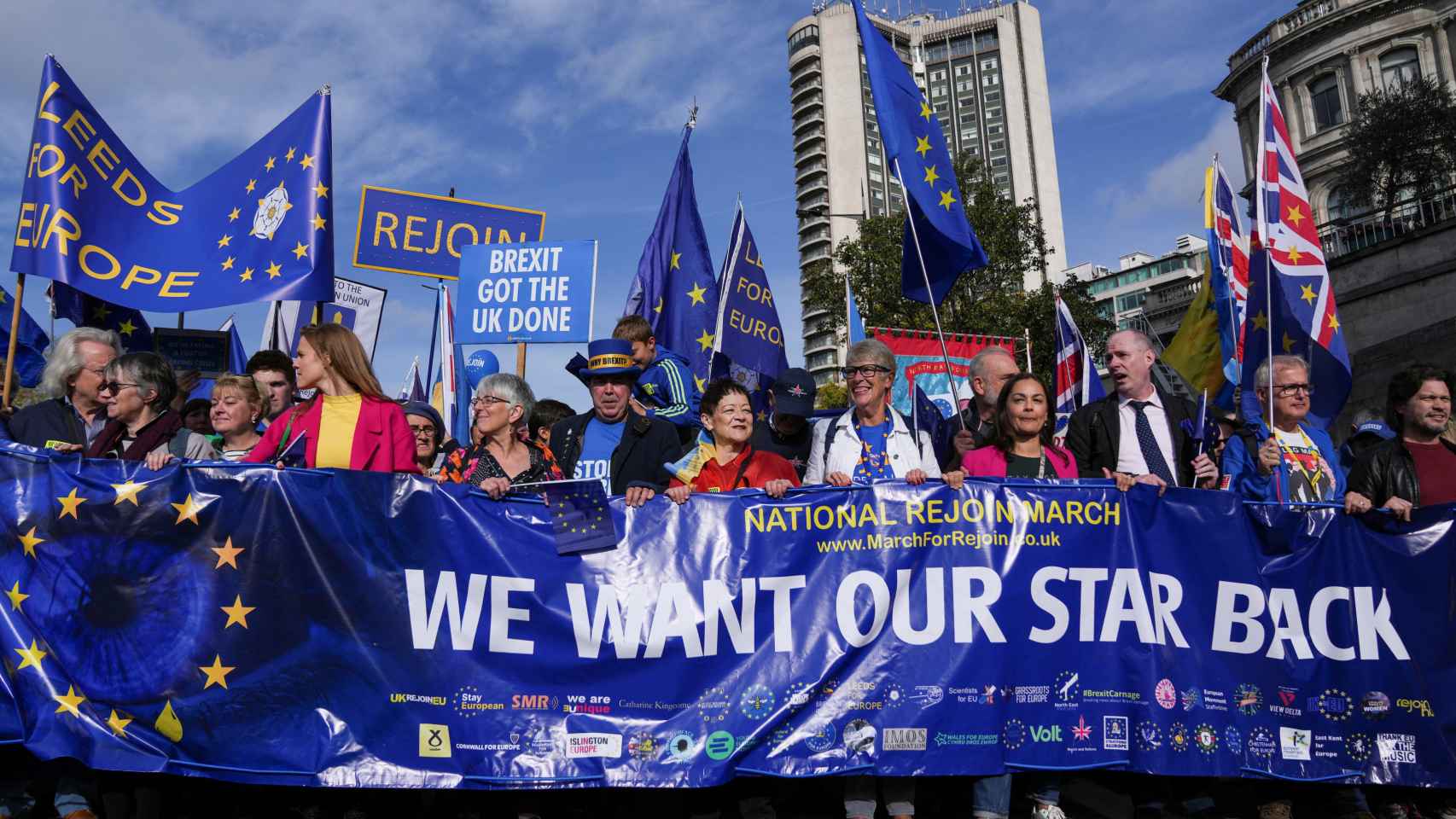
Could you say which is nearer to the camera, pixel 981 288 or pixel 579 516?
pixel 579 516

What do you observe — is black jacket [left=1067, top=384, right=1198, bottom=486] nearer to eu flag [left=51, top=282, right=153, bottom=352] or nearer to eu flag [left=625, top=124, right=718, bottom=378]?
eu flag [left=625, top=124, right=718, bottom=378]

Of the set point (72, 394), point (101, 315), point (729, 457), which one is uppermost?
point (101, 315)

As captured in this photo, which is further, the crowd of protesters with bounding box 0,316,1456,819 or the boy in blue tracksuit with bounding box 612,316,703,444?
the boy in blue tracksuit with bounding box 612,316,703,444

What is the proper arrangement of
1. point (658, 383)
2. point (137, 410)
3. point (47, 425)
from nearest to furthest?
point (137, 410), point (47, 425), point (658, 383)

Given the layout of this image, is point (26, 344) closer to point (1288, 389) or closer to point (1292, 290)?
point (1288, 389)

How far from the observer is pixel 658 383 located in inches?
279

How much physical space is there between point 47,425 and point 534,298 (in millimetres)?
4171

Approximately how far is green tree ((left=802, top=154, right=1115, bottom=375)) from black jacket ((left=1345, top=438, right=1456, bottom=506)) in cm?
2014

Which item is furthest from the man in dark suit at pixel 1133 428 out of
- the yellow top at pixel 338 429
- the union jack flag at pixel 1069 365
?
the union jack flag at pixel 1069 365

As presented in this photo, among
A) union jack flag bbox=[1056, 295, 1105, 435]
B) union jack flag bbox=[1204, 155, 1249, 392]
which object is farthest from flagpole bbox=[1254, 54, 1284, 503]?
union jack flag bbox=[1056, 295, 1105, 435]

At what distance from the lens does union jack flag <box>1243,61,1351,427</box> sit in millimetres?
6316

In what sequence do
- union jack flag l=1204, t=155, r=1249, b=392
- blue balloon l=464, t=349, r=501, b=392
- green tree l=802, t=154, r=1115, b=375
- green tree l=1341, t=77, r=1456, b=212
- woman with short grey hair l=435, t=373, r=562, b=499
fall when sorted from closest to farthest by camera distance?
woman with short grey hair l=435, t=373, r=562, b=499, union jack flag l=1204, t=155, r=1249, b=392, blue balloon l=464, t=349, r=501, b=392, green tree l=802, t=154, r=1115, b=375, green tree l=1341, t=77, r=1456, b=212

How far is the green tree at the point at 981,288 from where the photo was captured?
26047mm

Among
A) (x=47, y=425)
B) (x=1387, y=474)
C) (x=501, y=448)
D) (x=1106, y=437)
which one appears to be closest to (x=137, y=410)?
(x=47, y=425)
